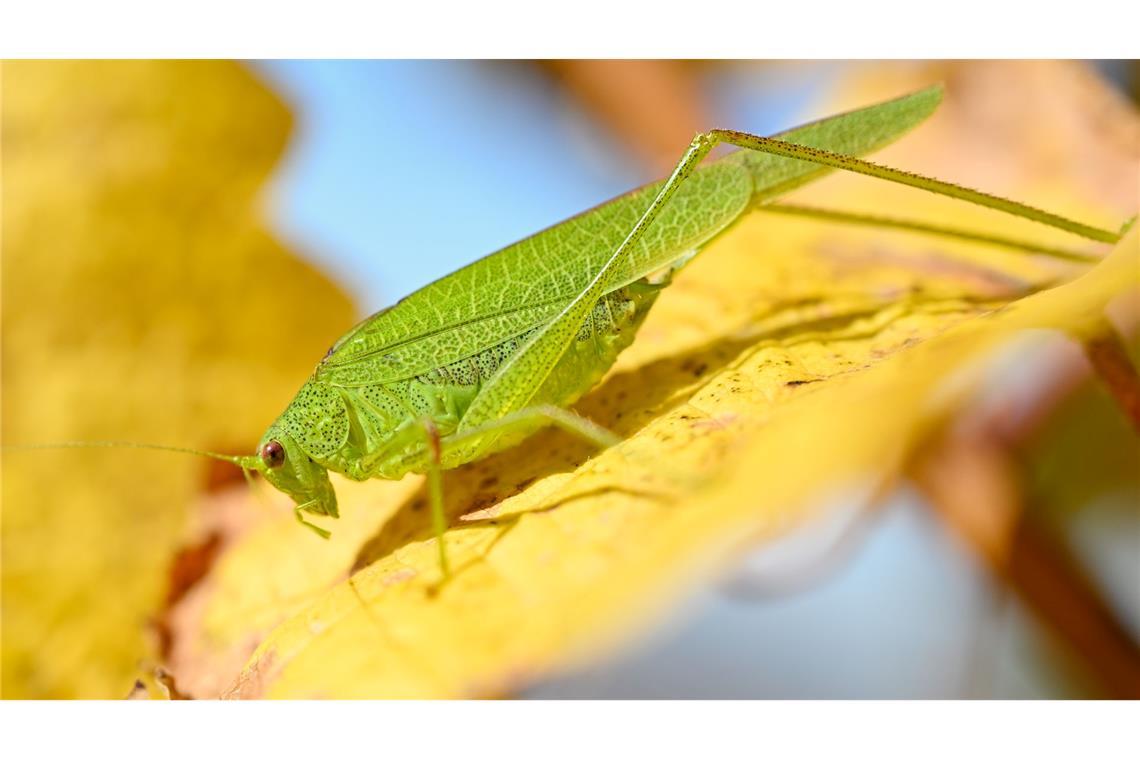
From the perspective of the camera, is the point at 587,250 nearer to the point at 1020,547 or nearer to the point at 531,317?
the point at 531,317

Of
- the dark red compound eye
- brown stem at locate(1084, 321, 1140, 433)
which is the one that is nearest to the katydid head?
the dark red compound eye

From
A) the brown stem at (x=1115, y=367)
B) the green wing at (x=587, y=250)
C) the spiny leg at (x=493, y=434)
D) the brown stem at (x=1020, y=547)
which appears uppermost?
the green wing at (x=587, y=250)

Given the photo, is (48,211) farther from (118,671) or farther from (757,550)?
(757,550)

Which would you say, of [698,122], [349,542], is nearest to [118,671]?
[349,542]

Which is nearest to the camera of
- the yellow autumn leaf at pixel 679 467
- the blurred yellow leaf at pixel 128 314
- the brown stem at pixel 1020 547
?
the yellow autumn leaf at pixel 679 467

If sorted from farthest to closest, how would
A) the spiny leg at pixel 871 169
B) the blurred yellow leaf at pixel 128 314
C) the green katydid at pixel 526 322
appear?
the blurred yellow leaf at pixel 128 314, the green katydid at pixel 526 322, the spiny leg at pixel 871 169

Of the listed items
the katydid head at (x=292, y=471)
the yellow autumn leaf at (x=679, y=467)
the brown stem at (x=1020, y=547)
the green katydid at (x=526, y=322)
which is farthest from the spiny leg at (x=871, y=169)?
the katydid head at (x=292, y=471)

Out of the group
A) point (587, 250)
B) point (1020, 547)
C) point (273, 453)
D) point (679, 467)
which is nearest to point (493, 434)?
point (587, 250)

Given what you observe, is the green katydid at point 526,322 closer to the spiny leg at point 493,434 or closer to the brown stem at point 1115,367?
the spiny leg at point 493,434
